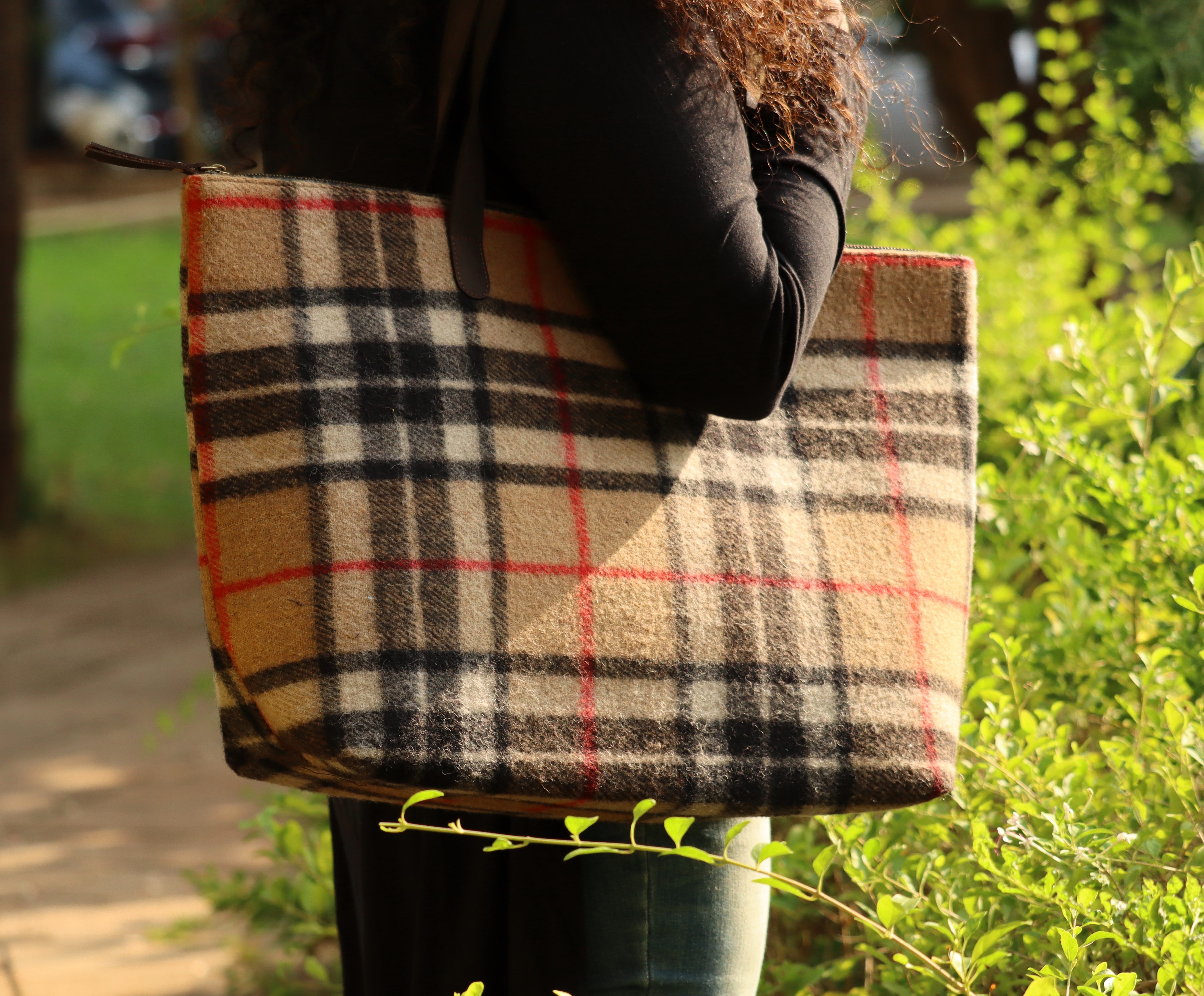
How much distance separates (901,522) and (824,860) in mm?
332

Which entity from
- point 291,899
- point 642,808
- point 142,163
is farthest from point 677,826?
point 291,899

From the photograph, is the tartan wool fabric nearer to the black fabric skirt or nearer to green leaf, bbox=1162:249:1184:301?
the black fabric skirt

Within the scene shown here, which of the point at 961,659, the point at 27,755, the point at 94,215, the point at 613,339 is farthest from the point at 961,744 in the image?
the point at 94,215

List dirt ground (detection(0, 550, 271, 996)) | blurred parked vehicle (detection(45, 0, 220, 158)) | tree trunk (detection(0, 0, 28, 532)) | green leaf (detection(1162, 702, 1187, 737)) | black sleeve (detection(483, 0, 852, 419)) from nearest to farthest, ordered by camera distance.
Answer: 1. black sleeve (detection(483, 0, 852, 419))
2. green leaf (detection(1162, 702, 1187, 737))
3. dirt ground (detection(0, 550, 271, 996))
4. tree trunk (detection(0, 0, 28, 532))
5. blurred parked vehicle (detection(45, 0, 220, 158))

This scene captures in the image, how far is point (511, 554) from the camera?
110 cm

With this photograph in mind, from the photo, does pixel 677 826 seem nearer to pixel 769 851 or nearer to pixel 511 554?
pixel 769 851

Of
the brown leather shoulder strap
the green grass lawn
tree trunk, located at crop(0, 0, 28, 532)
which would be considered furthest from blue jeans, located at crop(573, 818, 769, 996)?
tree trunk, located at crop(0, 0, 28, 532)

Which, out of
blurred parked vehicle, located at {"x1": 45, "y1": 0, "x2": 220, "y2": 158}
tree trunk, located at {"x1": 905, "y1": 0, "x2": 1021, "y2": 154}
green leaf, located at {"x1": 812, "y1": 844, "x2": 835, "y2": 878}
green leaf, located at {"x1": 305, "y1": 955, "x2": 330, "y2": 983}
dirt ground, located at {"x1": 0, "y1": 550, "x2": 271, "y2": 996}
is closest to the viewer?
green leaf, located at {"x1": 812, "y1": 844, "x2": 835, "y2": 878}

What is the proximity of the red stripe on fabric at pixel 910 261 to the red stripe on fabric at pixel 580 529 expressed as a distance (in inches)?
12.8

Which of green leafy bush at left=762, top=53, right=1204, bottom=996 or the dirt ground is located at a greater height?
green leafy bush at left=762, top=53, right=1204, bottom=996

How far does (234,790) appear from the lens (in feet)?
12.3

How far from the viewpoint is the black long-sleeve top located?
104 cm

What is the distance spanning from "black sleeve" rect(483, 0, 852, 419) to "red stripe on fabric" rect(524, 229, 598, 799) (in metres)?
0.06

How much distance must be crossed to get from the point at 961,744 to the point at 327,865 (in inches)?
44.8
